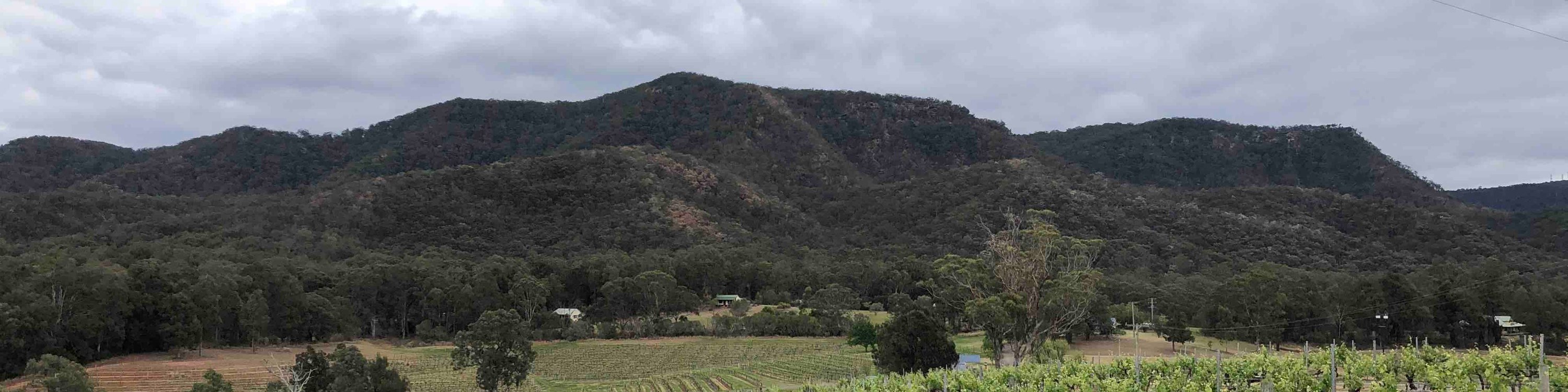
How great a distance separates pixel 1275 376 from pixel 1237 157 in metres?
153

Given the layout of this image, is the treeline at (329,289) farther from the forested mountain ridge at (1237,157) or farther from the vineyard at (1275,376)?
the forested mountain ridge at (1237,157)

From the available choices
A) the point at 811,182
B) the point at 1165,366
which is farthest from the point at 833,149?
the point at 1165,366

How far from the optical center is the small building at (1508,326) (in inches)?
1990

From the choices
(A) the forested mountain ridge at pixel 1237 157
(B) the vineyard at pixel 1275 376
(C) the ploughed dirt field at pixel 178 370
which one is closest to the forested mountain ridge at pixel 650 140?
(A) the forested mountain ridge at pixel 1237 157

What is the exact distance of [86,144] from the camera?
160375 mm

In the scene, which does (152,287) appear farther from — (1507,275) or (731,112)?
(731,112)

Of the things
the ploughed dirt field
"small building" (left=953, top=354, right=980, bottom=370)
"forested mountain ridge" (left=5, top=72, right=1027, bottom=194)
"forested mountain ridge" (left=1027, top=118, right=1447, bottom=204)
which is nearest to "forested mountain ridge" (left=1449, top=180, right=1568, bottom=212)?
"forested mountain ridge" (left=1027, top=118, right=1447, bottom=204)

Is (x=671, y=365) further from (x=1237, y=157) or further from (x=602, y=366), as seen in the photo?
(x=1237, y=157)

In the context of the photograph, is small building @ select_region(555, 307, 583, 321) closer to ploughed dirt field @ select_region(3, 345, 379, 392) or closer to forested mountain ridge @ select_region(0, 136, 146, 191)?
ploughed dirt field @ select_region(3, 345, 379, 392)

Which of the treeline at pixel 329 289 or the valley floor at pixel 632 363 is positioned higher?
the treeline at pixel 329 289

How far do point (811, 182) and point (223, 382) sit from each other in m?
117

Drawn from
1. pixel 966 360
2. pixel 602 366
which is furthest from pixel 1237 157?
pixel 602 366

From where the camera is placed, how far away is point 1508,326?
5319cm

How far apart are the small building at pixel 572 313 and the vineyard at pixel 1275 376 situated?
52.8 metres
